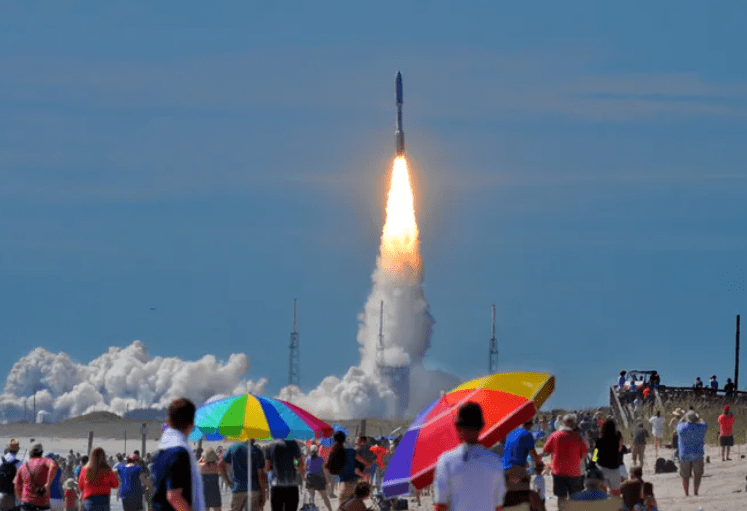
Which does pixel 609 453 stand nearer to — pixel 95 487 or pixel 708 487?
pixel 95 487

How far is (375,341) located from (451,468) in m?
101

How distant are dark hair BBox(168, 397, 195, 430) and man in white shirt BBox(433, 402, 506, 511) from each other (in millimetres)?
1815

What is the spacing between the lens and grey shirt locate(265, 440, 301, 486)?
2175 cm

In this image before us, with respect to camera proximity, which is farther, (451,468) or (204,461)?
(204,461)

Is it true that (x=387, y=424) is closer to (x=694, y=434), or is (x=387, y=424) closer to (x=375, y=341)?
(x=375, y=341)

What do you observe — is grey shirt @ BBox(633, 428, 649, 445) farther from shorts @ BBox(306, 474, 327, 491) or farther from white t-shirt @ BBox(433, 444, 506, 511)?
white t-shirt @ BBox(433, 444, 506, 511)

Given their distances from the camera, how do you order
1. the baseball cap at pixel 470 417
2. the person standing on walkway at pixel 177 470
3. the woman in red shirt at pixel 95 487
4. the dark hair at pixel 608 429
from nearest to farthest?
the baseball cap at pixel 470 417 < the person standing on walkway at pixel 177 470 < the woman in red shirt at pixel 95 487 < the dark hair at pixel 608 429

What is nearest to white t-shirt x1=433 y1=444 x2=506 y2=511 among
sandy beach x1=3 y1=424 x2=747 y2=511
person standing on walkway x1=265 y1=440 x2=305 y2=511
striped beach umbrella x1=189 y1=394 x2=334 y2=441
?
striped beach umbrella x1=189 y1=394 x2=334 y2=441

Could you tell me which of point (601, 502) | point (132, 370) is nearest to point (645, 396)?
point (601, 502)

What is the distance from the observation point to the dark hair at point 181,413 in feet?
38.5

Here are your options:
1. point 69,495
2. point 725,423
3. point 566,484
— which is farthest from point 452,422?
point 725,423

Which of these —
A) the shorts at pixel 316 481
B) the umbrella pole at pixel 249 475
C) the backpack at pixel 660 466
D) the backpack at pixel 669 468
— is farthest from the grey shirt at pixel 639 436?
the umbrella pole at pixel 249 475

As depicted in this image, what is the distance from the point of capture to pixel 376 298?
103 metres

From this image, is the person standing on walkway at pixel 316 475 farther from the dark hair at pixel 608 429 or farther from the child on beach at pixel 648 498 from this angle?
the child on beach at pixel 648 498
